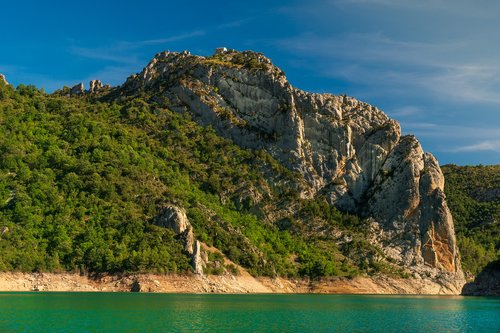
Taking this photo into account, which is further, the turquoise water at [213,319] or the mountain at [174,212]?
the mountain at [174,212]

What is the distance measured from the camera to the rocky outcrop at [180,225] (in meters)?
144

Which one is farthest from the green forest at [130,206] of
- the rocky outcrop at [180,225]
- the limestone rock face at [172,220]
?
the limestone rock face at [172,220]

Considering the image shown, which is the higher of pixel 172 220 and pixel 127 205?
pixel 127 205

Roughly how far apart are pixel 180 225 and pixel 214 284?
16910 mm

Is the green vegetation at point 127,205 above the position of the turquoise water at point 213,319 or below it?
above

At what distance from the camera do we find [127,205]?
151 m

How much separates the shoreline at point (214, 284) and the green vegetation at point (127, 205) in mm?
2119

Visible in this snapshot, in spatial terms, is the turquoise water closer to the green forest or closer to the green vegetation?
the green vegetation

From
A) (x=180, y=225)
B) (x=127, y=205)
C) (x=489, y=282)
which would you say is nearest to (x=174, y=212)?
(x=180, y=225)

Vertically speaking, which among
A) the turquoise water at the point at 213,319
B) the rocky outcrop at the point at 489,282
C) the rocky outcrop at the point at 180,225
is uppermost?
the rocky outcrop at the point at 180,225

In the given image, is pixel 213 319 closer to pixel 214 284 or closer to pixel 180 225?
pixel 214 284

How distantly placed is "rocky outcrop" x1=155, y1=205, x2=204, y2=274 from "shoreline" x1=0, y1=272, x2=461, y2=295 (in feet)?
22.3

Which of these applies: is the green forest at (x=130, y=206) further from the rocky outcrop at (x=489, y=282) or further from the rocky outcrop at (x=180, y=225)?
the rocky outcrop at (x=489, y=282)

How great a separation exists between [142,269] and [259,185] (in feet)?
229
